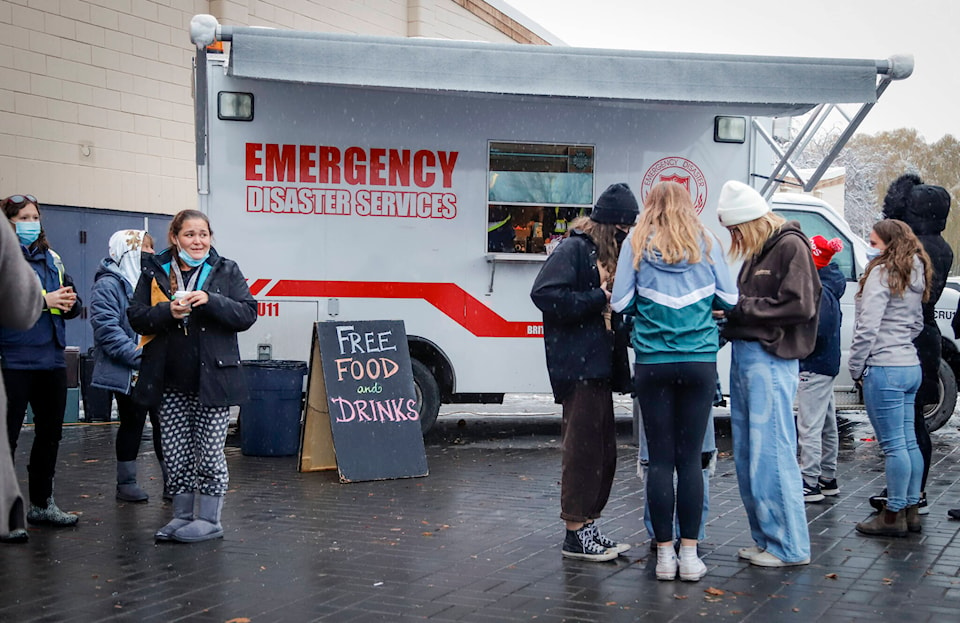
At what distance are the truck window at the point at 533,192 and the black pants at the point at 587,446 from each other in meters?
4.20

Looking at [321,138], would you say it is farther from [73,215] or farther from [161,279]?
[73,215]

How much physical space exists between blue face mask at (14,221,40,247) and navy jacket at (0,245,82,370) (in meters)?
0.06

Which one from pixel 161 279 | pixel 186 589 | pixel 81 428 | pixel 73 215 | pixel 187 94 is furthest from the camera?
pixel 187 94

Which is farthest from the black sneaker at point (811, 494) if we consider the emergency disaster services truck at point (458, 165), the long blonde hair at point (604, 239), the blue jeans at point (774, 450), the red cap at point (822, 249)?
→ the emergency disaster services truck at point (458, 165)

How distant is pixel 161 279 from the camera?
5.98m

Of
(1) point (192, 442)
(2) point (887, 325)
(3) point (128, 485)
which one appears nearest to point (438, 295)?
(3) point (128, 485)

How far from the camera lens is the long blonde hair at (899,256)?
6.11m

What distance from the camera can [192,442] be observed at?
6.09 metres

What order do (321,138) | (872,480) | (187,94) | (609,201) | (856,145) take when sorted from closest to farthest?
(609,201) → (872,480) → (321,138) → (187,94) → (856,145)

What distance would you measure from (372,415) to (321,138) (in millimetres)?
2508

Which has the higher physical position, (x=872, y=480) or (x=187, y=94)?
(x=187, y=94)

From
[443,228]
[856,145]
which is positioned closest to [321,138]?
[443,228]

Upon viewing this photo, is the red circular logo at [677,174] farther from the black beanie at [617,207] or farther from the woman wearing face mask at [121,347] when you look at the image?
the woman wearing face mask at [121,347]

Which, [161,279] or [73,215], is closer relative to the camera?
[161,279]
